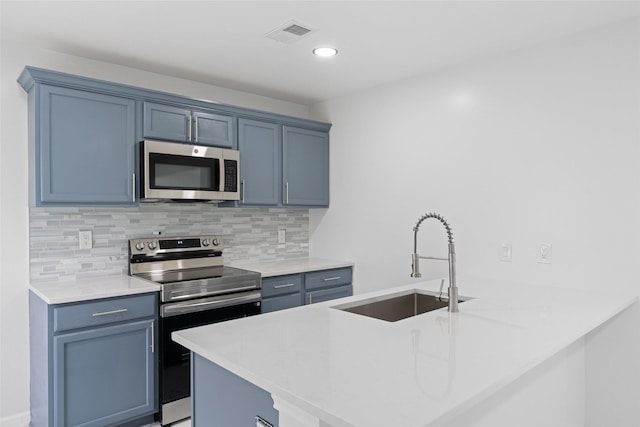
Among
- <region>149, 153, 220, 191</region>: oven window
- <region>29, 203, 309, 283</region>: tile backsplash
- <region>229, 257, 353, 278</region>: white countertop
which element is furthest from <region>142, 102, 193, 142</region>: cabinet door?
<region>229, 257, 353, 278</region>: white countertop

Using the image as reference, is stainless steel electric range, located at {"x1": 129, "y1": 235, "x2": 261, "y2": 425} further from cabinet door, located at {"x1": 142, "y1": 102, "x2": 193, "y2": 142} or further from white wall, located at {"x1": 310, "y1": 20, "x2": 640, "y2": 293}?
white wall, located at {"x1": 310, "y1": 20, "x2": 640, "y2": 293}

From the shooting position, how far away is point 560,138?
2.51 m

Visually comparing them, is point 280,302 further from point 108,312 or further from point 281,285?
point 108,312

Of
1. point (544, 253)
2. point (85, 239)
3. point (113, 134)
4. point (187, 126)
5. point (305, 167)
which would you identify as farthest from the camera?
point (305, 167)

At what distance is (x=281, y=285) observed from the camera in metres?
3.26

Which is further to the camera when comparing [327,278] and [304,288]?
[327,278]

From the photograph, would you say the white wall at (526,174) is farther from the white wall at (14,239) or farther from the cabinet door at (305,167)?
the white wall at (14,239)

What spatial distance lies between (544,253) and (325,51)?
1.83m

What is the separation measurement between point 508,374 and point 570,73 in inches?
79.1

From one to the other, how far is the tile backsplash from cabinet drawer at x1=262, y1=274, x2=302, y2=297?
58 centimetres

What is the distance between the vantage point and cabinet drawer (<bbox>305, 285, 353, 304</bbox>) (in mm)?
3451

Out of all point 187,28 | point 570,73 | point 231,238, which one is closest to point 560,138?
point 570,73

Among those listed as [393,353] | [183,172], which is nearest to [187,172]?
[183,172]

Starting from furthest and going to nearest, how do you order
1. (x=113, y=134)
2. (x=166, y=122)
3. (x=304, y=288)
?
(x=304, y=288)
(x=166, y=122)
(x=113, y=134)
